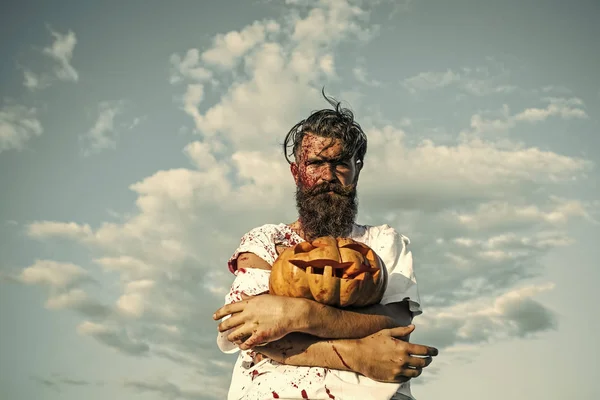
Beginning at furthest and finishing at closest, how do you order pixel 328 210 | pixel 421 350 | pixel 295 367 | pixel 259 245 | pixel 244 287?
1. pixel 328 210
2. pixel 259 245
3. pixel 244 287
4. pixel 421 350
5. pixel 295 367

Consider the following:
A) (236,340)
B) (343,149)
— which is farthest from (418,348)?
(343,149)

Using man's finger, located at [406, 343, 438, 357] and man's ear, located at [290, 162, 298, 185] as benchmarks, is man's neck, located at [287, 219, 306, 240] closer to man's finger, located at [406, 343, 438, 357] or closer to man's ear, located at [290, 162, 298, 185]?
man's ear, located at [290, 162, 298, 185]

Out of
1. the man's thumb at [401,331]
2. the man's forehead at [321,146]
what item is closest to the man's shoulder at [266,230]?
the man's forehead at [321,146]

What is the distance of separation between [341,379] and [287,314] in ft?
2.28

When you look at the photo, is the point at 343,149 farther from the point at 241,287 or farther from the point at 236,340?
the point at 236,340

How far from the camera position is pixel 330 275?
446 cm

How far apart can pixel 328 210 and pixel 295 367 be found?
1.69 metres

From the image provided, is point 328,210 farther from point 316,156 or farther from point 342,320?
point 342,320

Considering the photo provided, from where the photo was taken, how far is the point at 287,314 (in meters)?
4.34

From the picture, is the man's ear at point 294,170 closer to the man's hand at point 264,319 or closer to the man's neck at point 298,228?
the man's neck at point 298,228

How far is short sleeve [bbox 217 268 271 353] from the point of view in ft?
16.2

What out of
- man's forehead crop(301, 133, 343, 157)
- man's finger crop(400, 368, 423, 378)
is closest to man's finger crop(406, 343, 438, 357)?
man's finger crop(400, 368, 423, 378)

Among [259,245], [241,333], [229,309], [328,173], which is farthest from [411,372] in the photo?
[328,173]

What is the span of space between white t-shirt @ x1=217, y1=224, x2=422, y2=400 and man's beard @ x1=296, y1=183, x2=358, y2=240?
0.54 ft
